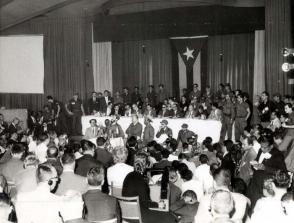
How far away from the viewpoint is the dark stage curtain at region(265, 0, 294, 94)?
1219cm

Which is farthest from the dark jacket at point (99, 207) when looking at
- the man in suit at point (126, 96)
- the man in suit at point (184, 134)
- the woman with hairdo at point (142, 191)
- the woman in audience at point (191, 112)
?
the man in suit at point (126, 96)

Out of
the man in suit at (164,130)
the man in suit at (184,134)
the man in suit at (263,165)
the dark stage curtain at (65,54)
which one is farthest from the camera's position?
the dark stage curtain at (65,54)

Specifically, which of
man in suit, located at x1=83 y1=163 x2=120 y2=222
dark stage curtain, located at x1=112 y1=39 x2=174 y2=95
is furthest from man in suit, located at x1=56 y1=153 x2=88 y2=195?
dark stage curtain, located at x1=112 y1=39 x2=174 y2=95

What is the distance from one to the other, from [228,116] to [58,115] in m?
5.75

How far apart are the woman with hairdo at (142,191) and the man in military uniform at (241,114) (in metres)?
6.74

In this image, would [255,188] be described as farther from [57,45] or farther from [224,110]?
[57,45]

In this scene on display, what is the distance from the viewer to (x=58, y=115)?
14.4 m

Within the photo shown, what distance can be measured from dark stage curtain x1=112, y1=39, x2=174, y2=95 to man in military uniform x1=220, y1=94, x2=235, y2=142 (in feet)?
13.8

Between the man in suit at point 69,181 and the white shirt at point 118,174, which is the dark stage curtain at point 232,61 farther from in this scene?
the man in suit at point 69,181

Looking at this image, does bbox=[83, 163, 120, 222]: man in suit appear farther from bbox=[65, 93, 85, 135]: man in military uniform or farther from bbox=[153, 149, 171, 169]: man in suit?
bbox=[65, 93, 85, 135]: man in military uniform

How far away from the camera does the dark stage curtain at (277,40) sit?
480 inches

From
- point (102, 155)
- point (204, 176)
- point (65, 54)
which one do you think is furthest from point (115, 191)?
point (65, 54)

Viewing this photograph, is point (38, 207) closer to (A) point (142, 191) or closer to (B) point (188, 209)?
(A) point (142, 191)

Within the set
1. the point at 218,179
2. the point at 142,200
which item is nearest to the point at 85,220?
the point at 142,200
